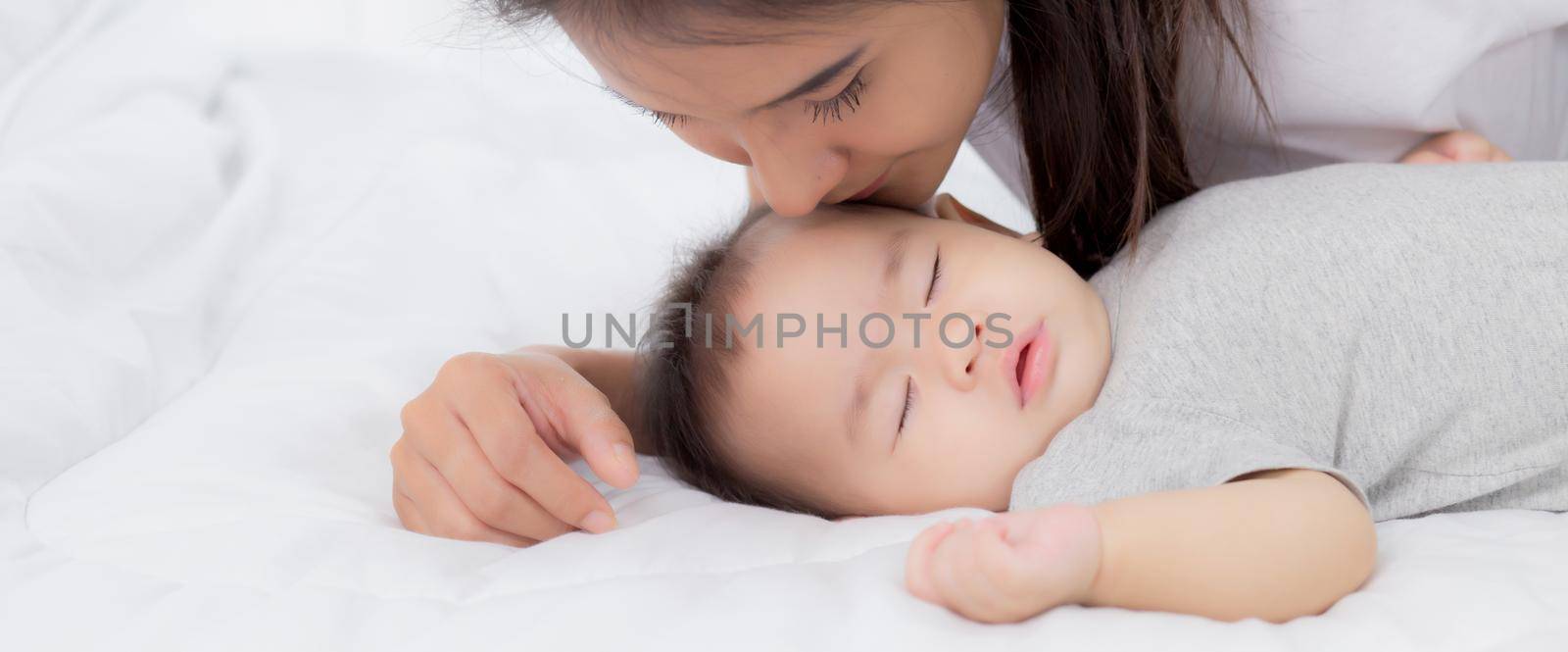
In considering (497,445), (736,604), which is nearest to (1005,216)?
(497,445)

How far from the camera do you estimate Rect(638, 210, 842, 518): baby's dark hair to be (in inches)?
44.0

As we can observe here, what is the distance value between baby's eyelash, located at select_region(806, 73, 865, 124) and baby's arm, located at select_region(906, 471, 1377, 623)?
1.10 feet

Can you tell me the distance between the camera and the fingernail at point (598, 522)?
3.12 feet

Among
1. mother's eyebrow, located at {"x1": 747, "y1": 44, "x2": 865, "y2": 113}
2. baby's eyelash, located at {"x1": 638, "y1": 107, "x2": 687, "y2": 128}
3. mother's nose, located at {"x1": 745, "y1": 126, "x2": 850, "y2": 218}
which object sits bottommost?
mother's nose, located at {"x1": 745, "y1": 126, "x2": 850, "y2": 218}

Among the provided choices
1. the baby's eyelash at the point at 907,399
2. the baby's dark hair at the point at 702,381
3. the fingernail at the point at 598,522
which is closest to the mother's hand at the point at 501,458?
the fingernail at the point at 598,522

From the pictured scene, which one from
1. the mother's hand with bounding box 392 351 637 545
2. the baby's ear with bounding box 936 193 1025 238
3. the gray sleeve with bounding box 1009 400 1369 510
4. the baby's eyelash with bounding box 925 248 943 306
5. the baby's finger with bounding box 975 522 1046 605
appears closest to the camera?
the baby's finger with bounding box 975 522 1046 605

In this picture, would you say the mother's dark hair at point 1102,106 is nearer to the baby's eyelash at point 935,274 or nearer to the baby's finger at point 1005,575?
the baby's eyelash at point 935,274

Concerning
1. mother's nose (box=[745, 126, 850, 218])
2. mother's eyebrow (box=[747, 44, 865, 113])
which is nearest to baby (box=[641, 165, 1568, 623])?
mother's nose (box=[745, 126, 850, 218])

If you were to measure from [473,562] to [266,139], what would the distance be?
3.50 ft

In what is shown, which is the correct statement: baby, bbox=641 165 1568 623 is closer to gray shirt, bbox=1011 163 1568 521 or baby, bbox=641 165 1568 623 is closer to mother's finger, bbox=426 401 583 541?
gray shirt, bbox=1011 163 1568 521

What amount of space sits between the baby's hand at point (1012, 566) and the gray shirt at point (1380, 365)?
157 mm

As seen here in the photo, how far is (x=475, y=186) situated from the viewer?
1.74 m

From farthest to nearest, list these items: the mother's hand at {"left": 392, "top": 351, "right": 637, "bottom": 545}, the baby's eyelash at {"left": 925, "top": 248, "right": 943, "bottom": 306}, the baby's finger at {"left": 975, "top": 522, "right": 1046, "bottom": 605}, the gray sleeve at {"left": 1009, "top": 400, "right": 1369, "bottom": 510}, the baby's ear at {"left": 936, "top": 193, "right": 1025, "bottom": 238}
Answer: the baby's ear at {"left": 936, "top": 193, "right": 1025, "bottom": 238}, the baby's eyelash at {"left": 925, "top": 248, "right": 943, "bottom": 306}, the mother's hand at {"left": 392, "top": 351, "right": 637, "bottom": 545}, the gray sleeve at {"left": 1009, "top": 400, "right": 1369, "bottom": 510}, the baby's finger at {"left": 975, "top": 522, "right": 1046, "bottom": 605}

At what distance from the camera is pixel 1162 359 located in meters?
1.00
